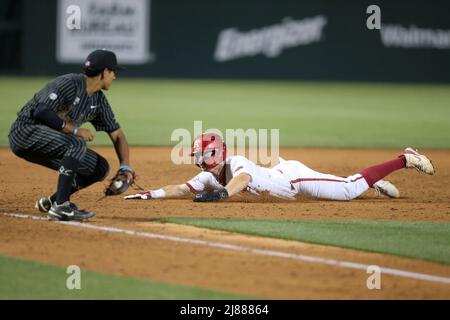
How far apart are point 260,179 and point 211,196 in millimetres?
519

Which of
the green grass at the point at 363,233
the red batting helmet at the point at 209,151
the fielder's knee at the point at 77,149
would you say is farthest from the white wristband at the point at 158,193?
the fielder's knee at the point at 77,149

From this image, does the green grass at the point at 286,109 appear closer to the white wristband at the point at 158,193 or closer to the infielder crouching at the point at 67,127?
the white wristband at the point at 158,193

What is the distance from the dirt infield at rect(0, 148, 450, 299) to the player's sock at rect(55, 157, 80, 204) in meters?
0.31

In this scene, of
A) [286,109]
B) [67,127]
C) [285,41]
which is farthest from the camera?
[285,41]

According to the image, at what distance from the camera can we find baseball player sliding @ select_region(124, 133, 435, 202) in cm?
904

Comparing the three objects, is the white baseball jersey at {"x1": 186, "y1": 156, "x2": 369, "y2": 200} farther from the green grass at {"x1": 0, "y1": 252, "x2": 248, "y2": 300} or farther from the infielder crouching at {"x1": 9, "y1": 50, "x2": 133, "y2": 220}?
the green grass at {"x1": 0, "y1": 252, "x2": 248, "y2": 300}

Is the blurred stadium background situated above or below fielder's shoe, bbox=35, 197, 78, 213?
above

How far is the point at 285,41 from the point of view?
88.9 feet

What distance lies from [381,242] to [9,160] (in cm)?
692

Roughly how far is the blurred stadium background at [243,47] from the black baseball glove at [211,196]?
14.0 metres

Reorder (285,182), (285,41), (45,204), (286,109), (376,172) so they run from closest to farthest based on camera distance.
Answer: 1. (45,204)
2. (285,182)
3. (376,172)
4. (286,109)
5. (285,41)

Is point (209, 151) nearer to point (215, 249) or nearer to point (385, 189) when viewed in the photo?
point (215, 249)

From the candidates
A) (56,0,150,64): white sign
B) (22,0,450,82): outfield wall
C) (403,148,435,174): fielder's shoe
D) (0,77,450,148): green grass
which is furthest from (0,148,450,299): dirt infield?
(22,0,450,82): outfield wall

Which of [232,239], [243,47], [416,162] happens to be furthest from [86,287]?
[243,47]
